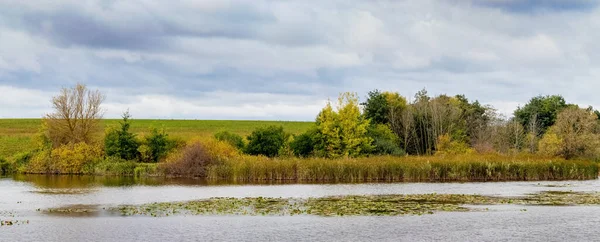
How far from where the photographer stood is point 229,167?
2336 inches

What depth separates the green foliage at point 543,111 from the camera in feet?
333

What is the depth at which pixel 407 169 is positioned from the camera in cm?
5572

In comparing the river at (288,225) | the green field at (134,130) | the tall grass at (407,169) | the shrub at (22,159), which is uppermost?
the green field at (134,130)

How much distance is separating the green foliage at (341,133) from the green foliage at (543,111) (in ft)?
126

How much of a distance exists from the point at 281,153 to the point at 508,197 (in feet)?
108

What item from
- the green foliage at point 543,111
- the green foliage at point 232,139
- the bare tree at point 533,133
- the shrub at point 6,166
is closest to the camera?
the green foliage at point 232,139

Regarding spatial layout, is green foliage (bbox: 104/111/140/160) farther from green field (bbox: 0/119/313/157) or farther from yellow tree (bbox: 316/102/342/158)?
yellow tree (bbox: 316/102/342/158)

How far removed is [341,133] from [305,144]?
160 inches

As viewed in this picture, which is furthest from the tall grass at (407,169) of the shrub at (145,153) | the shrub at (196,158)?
the shrub at (145,153)

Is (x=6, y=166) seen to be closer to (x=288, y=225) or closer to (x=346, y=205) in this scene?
(x=346, y=205)

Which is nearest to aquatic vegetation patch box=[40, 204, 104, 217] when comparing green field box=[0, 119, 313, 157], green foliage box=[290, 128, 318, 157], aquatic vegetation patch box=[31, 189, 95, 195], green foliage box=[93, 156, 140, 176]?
aquatic vegetation patch box=[31, 189, 95, 195]

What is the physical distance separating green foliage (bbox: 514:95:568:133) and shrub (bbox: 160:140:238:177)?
54.8m

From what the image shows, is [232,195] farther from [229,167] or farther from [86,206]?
[229,167]

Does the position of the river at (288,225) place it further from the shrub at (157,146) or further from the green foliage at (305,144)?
the green foliage at (305,144)
